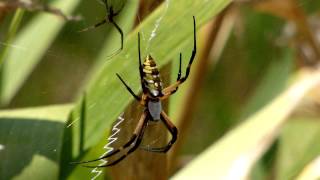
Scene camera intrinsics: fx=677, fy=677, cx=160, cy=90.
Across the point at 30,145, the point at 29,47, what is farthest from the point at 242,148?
the point at 29,47

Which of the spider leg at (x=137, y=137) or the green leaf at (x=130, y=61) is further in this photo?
the spider leg at (x=137, y=137)

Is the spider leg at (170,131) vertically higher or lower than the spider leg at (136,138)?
lower

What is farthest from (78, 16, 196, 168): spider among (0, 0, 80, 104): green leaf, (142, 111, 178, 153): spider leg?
(0, 0, 80, 104): green leaf

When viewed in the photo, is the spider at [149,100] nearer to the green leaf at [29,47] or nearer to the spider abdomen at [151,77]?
the spider abdomen at [151,77]

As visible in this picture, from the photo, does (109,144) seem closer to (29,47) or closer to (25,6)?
(25,6)

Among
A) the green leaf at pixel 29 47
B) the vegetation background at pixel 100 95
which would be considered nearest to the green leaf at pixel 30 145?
the vegetation background at pixel 100 95

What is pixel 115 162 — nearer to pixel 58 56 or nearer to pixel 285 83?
pixel 58 56
